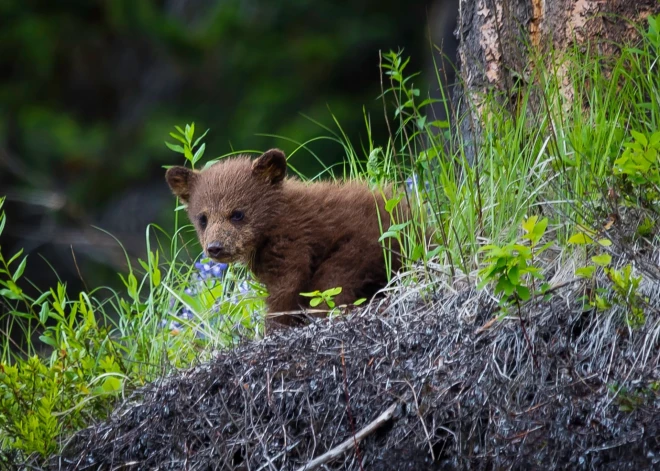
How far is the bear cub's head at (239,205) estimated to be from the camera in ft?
13.8

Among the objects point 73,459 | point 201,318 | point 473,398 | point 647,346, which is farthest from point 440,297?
point 73,459

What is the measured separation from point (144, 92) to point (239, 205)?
854 centimetres

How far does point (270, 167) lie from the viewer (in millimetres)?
4305

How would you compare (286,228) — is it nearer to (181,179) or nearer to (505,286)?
(181,179)

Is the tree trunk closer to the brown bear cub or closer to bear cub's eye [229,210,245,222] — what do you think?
the brown bear cub

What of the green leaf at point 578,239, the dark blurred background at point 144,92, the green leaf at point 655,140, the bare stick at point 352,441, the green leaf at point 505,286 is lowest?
the dark blurred background at point 144,92

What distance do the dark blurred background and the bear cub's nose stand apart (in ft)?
20.5

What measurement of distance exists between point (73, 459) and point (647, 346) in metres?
1.90

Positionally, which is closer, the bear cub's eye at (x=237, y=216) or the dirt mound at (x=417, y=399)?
the dirt mound at (x=417, y=399)

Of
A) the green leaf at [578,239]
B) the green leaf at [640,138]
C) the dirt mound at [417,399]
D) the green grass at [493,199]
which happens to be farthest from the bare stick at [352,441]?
the green leaf at [640,138]

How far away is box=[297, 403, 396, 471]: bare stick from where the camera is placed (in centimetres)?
301

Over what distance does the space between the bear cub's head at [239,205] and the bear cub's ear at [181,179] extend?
0.24ft

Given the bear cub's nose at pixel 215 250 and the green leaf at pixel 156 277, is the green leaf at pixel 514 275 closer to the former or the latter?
the bear cub's nose at pixel 215 250

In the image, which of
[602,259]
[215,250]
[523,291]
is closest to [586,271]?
[602,259]
